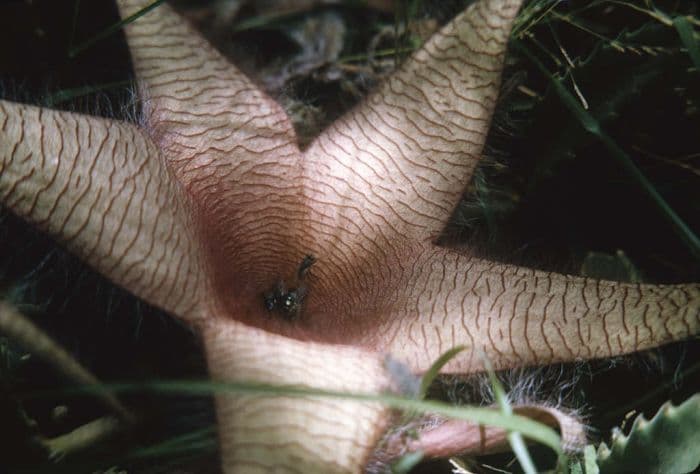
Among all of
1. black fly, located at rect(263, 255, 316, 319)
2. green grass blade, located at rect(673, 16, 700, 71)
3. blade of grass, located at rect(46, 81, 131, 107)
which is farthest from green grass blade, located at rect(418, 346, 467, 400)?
blade of grass, located at rect(46, 81, 131, 107)

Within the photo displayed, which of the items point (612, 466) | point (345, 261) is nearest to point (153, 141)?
point (345, 261)

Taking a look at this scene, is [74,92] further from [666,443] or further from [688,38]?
[666,443]

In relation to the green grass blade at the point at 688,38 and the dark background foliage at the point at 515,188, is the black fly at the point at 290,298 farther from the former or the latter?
the green grass blade at the point at 688,38

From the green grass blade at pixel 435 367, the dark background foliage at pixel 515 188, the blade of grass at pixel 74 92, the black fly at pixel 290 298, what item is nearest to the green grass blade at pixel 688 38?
the dark background foliage at pixel 515 188

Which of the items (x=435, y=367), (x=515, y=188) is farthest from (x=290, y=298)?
(x=515, y=188)

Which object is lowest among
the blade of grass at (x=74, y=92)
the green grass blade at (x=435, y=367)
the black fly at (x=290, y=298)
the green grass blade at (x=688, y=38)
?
the black fly at (x=290, y=298)
